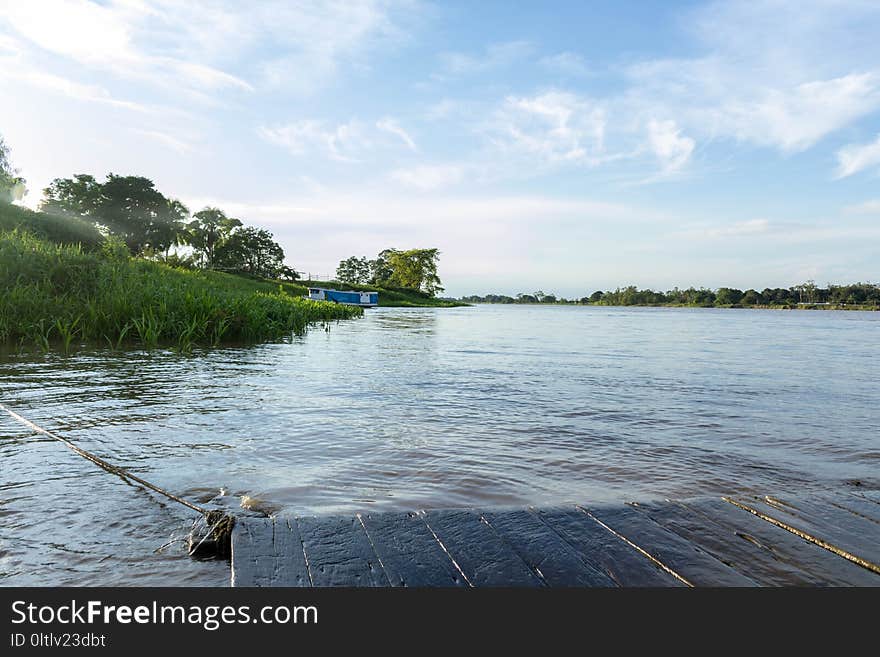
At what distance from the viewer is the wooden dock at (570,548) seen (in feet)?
7.19

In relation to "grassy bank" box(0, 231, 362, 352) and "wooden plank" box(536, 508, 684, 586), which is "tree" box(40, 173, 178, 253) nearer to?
"grassy bank" box(0, 231, 362, 352)

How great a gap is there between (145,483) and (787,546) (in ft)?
12.1

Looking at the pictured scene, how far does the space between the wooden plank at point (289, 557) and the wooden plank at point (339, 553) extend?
2cm

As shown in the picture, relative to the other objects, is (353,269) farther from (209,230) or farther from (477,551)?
(477,551)

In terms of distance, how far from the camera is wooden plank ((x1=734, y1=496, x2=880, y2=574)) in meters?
2.52

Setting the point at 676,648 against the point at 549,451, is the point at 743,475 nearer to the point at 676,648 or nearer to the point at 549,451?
the point at 549,451

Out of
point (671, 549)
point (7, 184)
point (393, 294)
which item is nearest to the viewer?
point (671, 549)

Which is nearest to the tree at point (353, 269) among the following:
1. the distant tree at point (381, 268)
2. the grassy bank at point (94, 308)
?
the distant tree at point (381, 268)

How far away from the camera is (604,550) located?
2447 millimetres

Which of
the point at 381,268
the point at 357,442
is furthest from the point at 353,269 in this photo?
the point at 357,442

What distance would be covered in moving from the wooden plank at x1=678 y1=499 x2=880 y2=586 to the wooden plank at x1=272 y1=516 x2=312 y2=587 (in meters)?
2.17

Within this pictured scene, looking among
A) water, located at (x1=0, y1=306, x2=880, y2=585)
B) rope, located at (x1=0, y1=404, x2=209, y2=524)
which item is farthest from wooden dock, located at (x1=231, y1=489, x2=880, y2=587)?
rope, located at (x1=0, y1=404, x2=209, y2=524)

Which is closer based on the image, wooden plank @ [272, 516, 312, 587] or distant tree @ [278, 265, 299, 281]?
wooden plank @ [272, 516, 312, 587]

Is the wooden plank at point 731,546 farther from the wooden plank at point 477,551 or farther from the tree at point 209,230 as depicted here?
the tree at point 209,230
